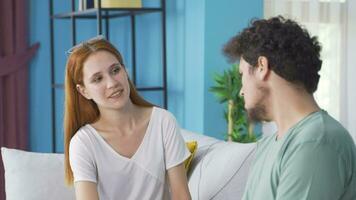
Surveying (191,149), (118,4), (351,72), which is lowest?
(191,149)

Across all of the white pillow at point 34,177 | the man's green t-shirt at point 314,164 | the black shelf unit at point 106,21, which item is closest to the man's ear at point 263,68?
the man's green t-shirt at point 314,164

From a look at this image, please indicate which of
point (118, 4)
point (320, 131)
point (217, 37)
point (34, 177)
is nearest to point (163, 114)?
point (34, 177)

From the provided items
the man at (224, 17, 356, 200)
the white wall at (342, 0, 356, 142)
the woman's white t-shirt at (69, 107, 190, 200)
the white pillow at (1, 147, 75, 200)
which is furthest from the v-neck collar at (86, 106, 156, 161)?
the white wall at (342, 0, 356, 142)

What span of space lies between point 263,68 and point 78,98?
3.47ft

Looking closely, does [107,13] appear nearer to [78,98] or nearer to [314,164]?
[78,98]

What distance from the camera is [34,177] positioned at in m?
2.91

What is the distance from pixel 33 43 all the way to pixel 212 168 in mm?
2416

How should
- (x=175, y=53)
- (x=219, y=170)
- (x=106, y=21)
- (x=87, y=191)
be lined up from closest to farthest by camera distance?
(x=87, y=191), (x=219, y=170), (x=175, y=53), (x=106, y=21)

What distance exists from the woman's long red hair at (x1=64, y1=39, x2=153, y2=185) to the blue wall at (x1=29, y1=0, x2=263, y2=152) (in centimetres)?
155

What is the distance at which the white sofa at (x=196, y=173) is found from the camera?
262 centimetres

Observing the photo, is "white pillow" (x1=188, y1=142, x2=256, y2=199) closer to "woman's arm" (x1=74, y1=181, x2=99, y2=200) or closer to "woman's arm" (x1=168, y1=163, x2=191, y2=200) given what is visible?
"woman's arm" (x1=168, y1=163, x2=191, y2=200)

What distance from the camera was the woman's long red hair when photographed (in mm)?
2508

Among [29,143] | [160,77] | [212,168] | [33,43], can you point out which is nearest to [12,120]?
[29,143]

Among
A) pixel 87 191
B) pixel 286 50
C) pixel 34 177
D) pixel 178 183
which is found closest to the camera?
pixel 286 50
